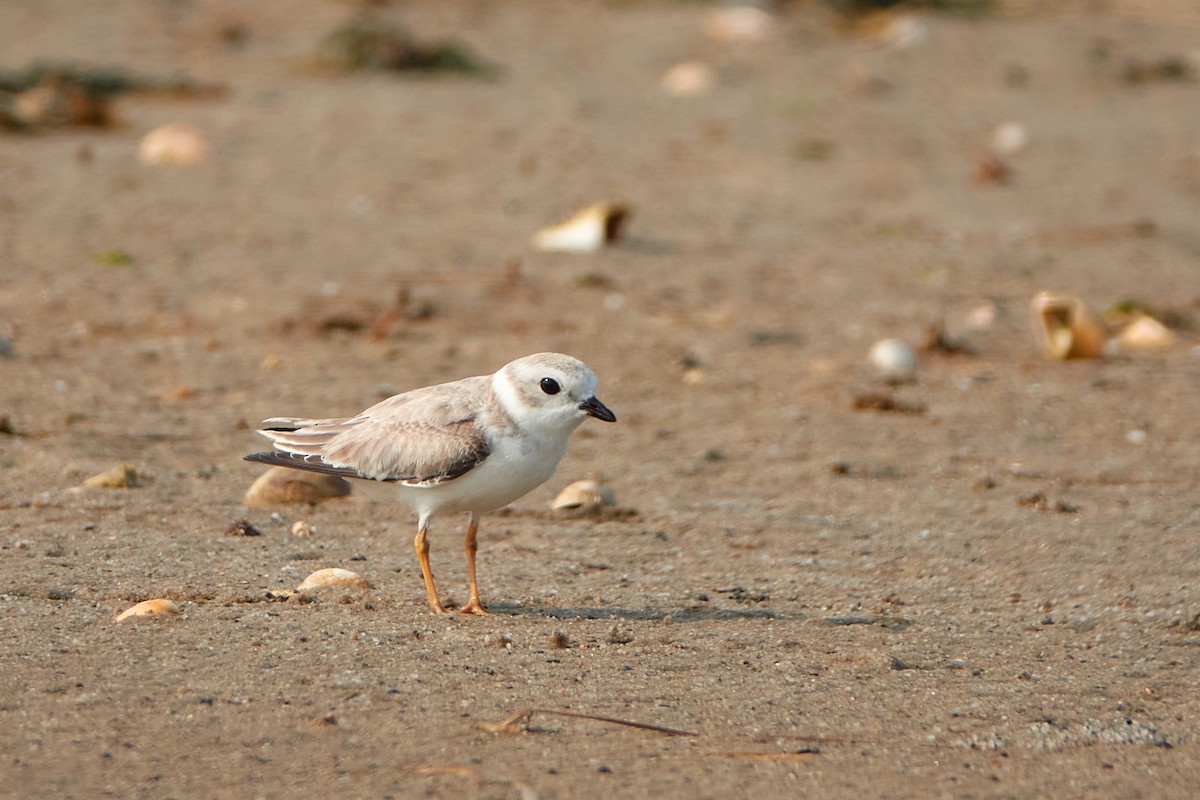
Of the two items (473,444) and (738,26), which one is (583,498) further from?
(738,26)

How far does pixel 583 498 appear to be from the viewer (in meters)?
6.15

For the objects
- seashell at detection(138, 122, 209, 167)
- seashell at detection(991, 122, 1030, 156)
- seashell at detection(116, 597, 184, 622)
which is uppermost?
seashell at detection(116, 597, 184, 622)

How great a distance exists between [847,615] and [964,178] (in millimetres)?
7940

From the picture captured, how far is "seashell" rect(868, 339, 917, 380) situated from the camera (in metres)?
8.20

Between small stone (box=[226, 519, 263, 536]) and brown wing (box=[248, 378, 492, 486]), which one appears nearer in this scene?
brown wing (box=[248, 378, 492, 486])

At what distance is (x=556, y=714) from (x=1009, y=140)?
10.5m

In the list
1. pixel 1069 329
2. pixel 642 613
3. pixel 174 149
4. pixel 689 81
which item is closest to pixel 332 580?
pixel 642 613

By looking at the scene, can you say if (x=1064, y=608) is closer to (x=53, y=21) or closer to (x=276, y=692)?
(x=276, y=692)

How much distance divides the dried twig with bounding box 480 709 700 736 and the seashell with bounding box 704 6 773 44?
12956 mm

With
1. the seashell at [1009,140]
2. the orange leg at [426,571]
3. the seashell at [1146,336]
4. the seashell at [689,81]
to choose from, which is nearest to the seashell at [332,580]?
the orange leg at [426,571]

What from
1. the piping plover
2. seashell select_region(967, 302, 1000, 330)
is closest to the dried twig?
the piping plover

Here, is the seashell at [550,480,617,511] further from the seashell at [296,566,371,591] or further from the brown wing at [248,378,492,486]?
the seashell at [296,566,371,591]

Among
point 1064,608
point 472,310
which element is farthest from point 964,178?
point 1064,608

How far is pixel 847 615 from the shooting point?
512 centimetres
